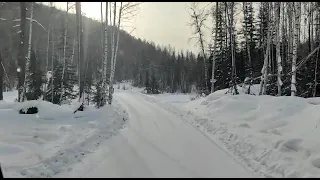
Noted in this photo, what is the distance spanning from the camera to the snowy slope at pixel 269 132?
725 centimetres

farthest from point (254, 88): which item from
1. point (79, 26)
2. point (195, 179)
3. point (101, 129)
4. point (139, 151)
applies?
point (195, 179)

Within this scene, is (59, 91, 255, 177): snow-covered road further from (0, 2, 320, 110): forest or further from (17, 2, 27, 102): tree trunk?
(17, 2, 27, 102): tree trunk

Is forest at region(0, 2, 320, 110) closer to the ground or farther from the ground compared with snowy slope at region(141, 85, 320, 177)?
farther from the ground

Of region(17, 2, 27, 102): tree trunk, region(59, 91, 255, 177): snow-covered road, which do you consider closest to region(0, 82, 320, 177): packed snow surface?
region(59, 91, 255, 177): snow-covered road

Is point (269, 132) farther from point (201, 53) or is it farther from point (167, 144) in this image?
point (201, 53)

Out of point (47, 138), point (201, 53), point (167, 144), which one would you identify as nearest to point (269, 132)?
point (167, 144)

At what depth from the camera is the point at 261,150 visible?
855 centimetres

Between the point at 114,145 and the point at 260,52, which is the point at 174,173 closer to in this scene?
the point at 114,145

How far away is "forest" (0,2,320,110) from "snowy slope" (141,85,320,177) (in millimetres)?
1977

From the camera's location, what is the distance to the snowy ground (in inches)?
271

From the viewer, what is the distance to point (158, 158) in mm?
7988

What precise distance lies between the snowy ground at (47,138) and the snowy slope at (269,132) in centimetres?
416

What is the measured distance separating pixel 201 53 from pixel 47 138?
4325cm

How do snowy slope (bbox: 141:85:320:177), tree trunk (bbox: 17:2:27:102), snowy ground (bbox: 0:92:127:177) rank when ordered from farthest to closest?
tree trunk (bbox: 17:2:27:102) < snowy slope (bbox: 141:85:320:177) < snowy ground (bbox: 0:92:127:177)
